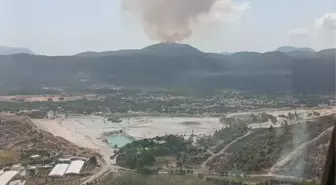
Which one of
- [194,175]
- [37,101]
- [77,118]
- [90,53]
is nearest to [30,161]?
[194,175]

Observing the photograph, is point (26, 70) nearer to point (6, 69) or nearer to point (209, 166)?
point (6, 69)

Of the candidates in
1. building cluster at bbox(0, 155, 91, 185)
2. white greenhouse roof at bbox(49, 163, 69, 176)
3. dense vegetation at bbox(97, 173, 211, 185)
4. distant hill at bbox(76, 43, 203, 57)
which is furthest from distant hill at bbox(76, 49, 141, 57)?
dense vegetation at bbox(97, 173, 211, 185)

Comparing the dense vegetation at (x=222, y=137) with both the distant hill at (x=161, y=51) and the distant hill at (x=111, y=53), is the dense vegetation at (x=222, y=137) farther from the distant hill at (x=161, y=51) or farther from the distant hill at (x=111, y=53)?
the distant hill at (x=111, y=53)

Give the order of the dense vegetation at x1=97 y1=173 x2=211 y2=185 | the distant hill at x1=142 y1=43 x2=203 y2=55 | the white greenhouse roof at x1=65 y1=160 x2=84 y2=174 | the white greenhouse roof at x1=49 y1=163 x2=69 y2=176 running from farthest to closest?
the distant hill at x1=142 y1=43 x2=203 y2=55, the white greenhouse roof at x1=65 y1=160 x2=84 y2=174, the white greenhouse roof at x1=49 y1=163 x2=69 y2=176, the dense vegetation at x1=97 y1=173 x2=211 y2=185

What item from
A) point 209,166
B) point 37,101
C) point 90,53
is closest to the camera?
point 209,166

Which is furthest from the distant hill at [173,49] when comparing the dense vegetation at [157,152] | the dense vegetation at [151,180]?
the dense vegetation at [151,180]

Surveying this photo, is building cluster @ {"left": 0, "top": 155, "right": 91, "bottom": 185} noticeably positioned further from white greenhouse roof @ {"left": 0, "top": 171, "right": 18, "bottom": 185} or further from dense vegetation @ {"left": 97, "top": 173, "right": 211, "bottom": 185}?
dense vegetation @ {"left": 97, "top": 173, "right": 211, "bottom": 185}
